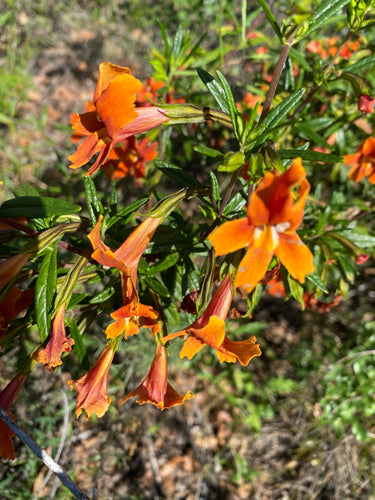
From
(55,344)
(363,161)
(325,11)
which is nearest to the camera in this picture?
(55,344)

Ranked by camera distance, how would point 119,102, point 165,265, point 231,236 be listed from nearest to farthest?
1. point 231,236
2. point 119,102
3. point 165,265

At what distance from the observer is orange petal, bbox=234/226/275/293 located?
940mm

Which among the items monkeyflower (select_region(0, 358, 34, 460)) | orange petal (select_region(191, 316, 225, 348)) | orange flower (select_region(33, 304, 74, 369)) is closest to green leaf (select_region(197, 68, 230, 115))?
orange petal (select_region(191, 316, 225, 348))

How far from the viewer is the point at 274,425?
3.25m

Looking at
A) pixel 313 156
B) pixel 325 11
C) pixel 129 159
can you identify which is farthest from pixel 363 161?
pixel 129 159

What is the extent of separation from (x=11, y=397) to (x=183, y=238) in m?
0.85

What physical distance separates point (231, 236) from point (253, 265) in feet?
0.31

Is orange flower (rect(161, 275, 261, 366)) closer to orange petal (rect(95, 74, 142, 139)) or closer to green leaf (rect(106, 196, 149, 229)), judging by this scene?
green leaf (rect(106, 196, 149, 229))

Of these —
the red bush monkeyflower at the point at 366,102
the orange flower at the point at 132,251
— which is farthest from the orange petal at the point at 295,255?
the red bush monkeyflower at the point at 366,102

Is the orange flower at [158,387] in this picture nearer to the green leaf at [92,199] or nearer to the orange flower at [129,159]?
the green leaf at [92,199]

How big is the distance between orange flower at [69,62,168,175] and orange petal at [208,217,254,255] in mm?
423

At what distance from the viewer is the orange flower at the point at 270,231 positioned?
894 mm

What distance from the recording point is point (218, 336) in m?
1.06

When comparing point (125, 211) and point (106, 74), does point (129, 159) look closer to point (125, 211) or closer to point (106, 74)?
point (125, 211)
